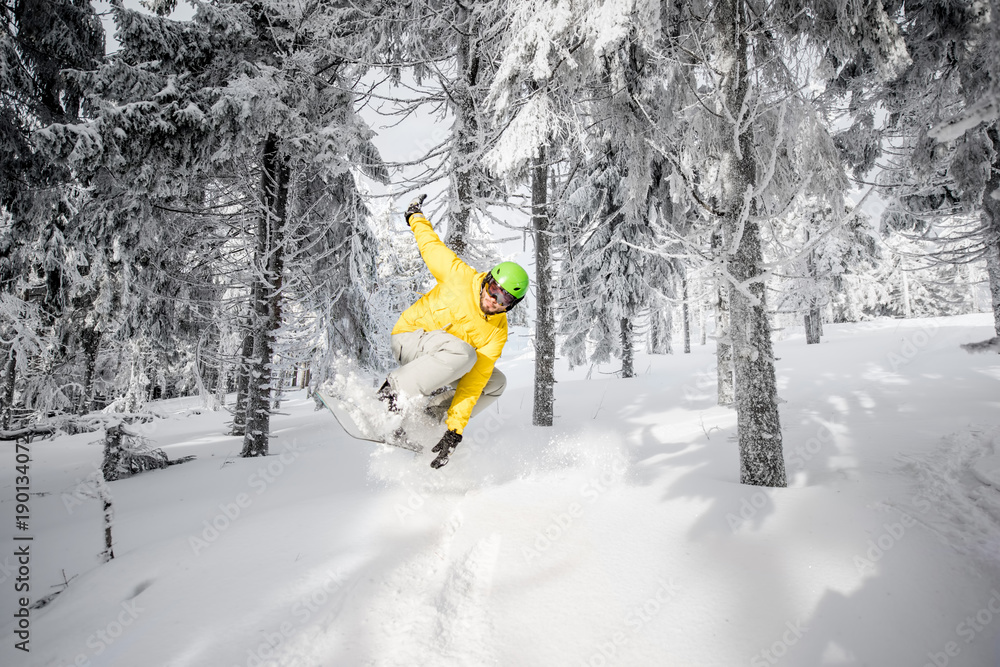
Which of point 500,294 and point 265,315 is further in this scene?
point 265,315

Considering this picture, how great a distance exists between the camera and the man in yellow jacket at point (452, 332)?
3.80 meters

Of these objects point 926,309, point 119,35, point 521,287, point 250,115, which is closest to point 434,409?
point 521,287

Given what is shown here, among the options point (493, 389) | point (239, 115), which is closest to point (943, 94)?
point (493, 389)

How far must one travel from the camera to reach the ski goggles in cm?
373

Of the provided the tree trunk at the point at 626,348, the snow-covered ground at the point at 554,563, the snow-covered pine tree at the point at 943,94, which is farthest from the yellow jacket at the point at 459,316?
the tree trunk at the point at 626,348

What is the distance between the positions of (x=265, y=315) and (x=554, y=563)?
6.42 metres

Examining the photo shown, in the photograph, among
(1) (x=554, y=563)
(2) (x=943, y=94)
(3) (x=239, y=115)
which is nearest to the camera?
(1) (x=554, y=563)

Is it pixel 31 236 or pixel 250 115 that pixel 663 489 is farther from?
pixel 31 236

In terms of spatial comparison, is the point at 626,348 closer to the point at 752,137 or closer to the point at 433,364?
the point at 752,137

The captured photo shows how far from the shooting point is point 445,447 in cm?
378

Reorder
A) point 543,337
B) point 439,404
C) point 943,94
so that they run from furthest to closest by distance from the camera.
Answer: point 543,337 → point 943,94 → point 439,404

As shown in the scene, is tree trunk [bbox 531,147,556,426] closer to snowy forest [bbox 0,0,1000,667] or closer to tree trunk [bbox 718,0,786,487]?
snowy forest [bbox 0,0,1000,667]

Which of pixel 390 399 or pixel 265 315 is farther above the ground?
pixel 265 315

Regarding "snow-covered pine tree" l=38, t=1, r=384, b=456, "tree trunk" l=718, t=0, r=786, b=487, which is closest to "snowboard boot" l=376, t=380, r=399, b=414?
"tree trunk" l=718, t=0, r=786, b=487
